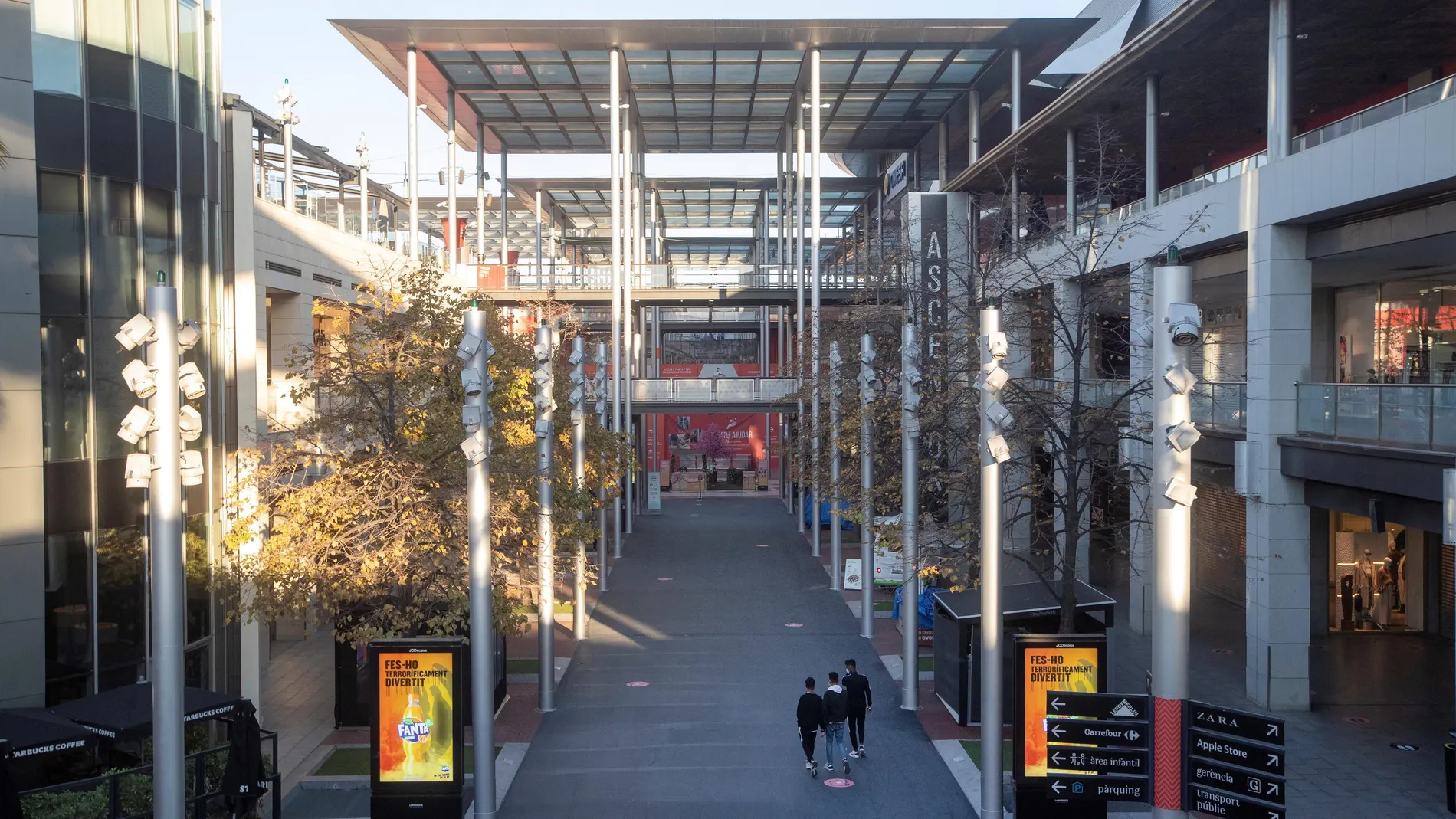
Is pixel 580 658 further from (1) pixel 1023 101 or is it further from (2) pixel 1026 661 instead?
(1) pixel 1023 101

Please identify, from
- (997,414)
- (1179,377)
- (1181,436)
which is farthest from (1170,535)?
(997,414)

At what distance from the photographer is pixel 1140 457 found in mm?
23500

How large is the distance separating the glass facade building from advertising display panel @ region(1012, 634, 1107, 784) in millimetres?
11709

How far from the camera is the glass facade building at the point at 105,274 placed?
14.3 meters

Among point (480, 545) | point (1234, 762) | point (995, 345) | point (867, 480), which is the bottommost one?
point (1234, 762)

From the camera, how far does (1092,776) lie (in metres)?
10.3

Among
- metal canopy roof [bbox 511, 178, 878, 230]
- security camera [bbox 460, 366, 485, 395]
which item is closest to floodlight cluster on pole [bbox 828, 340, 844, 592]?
security camera [bbox 460, 366, 485, 395]

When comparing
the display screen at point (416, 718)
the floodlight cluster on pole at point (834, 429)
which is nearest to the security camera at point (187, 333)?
the display screen at point (416, 718)

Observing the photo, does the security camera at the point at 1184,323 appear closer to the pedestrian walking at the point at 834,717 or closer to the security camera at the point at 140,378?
the pedestrian walking at the point at 834,717

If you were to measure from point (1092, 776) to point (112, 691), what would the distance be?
10.8 m

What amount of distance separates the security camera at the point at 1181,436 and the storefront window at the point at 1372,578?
64.7 ft

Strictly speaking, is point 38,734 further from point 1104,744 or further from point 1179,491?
point 1179,491

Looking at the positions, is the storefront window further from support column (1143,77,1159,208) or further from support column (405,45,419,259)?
support column (405,45,419,259)

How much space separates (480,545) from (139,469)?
14.9ft
